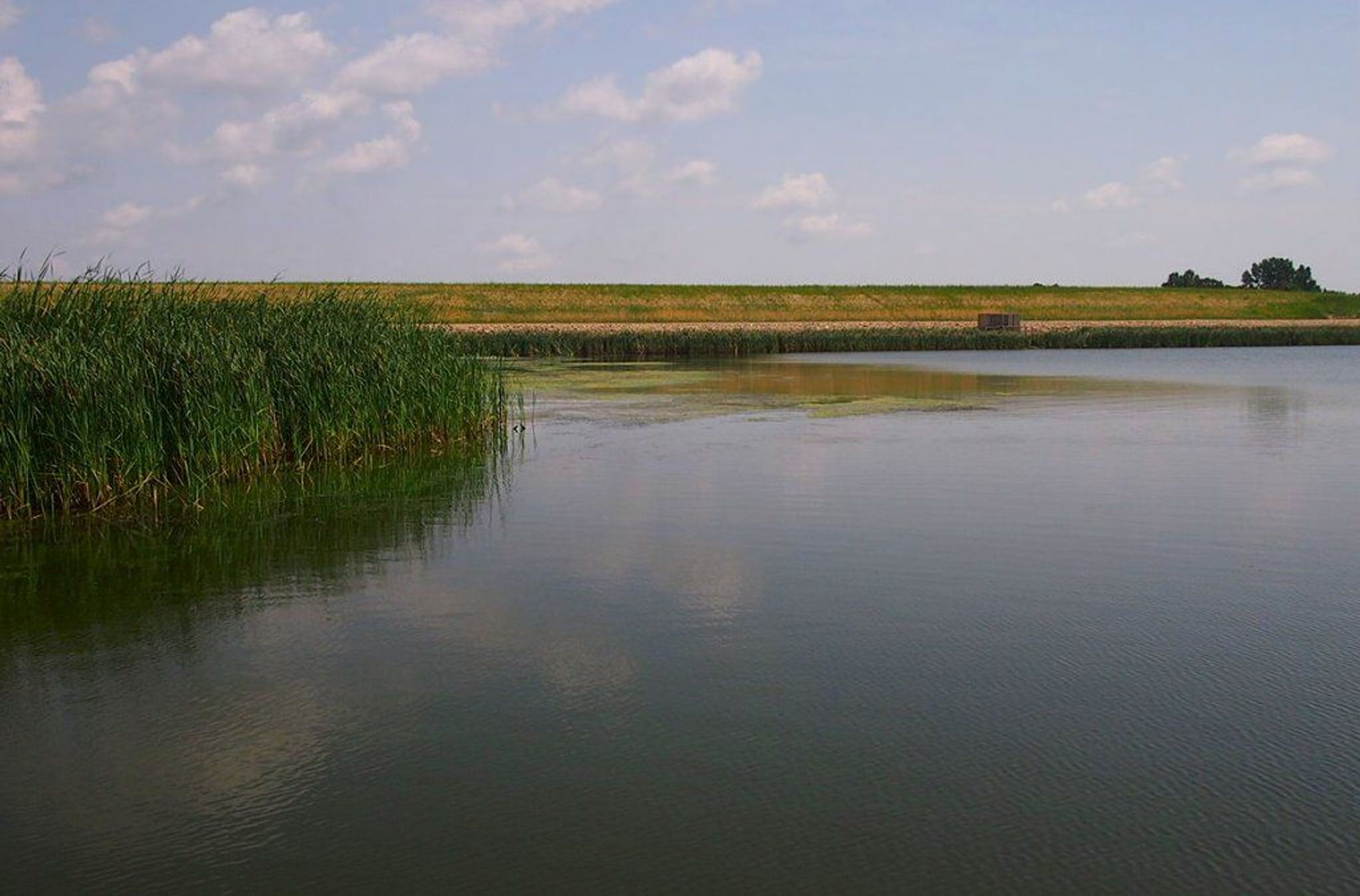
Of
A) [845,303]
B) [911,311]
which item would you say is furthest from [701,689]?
[845,303]

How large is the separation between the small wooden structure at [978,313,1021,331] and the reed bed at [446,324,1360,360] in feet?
8.33

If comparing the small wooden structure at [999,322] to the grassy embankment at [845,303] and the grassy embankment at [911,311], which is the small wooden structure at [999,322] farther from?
the grassy embankment at [845,303]

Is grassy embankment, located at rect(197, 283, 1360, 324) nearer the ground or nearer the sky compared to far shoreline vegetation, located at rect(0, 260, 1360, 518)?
nearer the sky

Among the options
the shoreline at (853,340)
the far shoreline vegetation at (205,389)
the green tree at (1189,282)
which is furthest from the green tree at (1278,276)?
the far shoreline vegetation at (205,389)

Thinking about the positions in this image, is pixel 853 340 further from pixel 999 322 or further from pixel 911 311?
pixel 911 311

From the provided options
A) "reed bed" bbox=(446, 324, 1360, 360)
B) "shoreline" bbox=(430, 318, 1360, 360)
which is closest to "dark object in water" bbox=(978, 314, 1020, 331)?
"shoreline" bbox=(430, 318, 1360, 360)

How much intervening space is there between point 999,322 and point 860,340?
9933 millimetres

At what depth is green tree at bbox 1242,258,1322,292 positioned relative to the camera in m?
66.9

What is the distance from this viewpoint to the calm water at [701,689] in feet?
11.0

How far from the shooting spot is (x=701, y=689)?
468 centimetres

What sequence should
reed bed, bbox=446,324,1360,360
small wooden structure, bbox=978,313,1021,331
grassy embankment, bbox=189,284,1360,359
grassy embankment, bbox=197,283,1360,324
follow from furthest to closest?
grassy embankment, bbox=197,283,1360,324, small wooden structure, bbox=978,313,1021,331, grassy embankment, bbox=189,284,1360,359, reed bed, bbox=446,324,1360,360

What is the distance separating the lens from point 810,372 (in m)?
25.4

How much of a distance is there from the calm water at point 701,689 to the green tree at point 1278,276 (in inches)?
2548

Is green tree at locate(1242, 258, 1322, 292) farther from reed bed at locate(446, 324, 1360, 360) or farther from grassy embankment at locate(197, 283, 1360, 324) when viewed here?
reed bed at locate(446, 324, 1360, 360)
